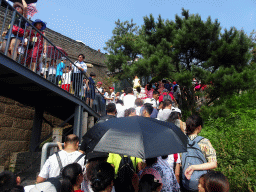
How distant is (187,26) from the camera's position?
30.7ft

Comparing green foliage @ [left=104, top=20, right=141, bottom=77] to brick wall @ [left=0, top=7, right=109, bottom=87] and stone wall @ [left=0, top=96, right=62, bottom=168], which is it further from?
stone wall @ [left=0, top=96, right=62, bottom=168]

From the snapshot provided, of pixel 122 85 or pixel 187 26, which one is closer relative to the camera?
pixel 187 26

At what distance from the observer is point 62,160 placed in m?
2.61

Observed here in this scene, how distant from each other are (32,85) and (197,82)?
6726 mm

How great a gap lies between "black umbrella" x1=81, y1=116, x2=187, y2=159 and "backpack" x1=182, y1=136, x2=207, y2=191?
0.31m

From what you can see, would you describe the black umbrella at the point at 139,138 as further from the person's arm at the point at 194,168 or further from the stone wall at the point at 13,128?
the stone wall at the point at 13,128

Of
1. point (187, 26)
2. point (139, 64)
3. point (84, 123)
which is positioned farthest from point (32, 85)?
point (187, 26)

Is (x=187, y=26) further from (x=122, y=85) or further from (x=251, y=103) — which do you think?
(x=122, y=85)

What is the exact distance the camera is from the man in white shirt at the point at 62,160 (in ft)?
8.37

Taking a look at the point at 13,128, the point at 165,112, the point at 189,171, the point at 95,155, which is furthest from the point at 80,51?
the point at 189,171

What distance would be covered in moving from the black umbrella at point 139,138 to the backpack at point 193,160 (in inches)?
12.1

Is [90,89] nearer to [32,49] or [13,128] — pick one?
[13,128]

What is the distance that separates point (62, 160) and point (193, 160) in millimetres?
1647

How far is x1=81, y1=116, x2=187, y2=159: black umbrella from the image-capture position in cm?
195
